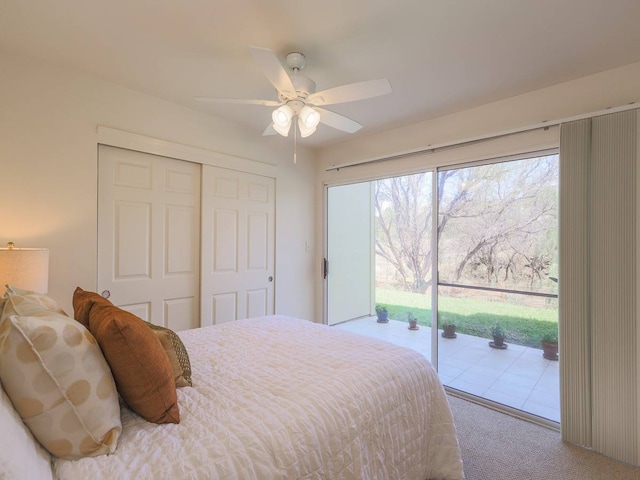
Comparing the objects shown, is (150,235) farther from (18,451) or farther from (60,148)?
(18,451)

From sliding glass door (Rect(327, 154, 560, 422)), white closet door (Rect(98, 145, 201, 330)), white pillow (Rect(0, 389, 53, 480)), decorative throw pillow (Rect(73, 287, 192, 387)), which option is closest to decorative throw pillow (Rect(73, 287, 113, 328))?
decorative throw pillow (Rect(73, 287, 192, 387))

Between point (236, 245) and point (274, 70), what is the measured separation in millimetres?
1992

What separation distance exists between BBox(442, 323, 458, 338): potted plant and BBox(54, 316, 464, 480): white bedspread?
1.43 metres

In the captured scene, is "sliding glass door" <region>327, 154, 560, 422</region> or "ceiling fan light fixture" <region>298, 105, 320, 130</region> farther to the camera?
"sliding glass door" <region>327, 154, 560, 422</region>

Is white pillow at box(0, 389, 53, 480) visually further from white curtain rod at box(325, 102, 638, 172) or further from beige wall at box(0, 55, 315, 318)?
white curtain rod at box(325, 102, 638, 172)

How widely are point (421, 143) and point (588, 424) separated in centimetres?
251

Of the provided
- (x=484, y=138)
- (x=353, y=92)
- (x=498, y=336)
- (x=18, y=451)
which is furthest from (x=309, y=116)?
(x=498, y=336)

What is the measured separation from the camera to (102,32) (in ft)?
5.91

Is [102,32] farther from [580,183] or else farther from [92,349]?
[580,183]

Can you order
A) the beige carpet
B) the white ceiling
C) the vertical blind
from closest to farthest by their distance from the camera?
the white ceiling < the beige carpet < the vertical blind

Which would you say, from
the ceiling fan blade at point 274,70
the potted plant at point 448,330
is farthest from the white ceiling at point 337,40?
the potted plant at point 448,330

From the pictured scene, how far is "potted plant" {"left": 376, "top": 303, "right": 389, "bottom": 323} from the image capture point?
4.86 metres

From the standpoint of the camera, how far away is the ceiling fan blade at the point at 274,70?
1.48 m

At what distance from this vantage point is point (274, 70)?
1.62 metres
